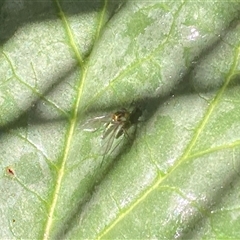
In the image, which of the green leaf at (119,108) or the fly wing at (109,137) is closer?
the green leaf at (119,108)

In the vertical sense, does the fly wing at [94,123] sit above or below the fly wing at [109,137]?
above

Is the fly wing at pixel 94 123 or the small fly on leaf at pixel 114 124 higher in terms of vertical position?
the fly wing at pixel 94 123

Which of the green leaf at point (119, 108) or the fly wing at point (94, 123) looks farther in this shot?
the fly wing at point (94, 123)

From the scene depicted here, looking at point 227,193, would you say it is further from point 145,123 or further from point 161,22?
point 161,22

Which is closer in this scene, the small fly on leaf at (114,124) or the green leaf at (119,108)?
the green leaf at (119,108)
